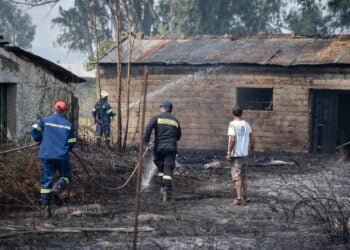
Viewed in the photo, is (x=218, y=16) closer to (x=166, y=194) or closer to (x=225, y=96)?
(x=225, y=96)

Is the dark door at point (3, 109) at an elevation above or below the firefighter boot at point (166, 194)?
above

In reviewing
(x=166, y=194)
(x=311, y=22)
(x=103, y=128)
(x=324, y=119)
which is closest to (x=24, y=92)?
(x=103, y=128)

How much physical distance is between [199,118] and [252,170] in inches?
220

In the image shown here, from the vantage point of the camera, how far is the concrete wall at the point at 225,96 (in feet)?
63.8

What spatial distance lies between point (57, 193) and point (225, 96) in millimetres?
11329

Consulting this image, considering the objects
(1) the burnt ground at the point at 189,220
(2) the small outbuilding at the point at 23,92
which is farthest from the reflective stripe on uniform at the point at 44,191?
(2) the small outbuilding at the point at 23,92

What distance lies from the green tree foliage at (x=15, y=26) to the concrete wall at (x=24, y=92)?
47.3 meters

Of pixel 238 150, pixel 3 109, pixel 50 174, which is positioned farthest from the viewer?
pixel 3 109

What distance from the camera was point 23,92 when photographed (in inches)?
563


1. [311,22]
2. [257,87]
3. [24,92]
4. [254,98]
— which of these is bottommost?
[254,98]

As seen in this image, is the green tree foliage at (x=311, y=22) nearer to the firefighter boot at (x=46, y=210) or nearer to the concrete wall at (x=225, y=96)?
the concrete wall at (x=225, y=96)

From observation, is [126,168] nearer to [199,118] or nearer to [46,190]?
[46,190]

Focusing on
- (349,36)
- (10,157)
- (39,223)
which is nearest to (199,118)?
(349,36)

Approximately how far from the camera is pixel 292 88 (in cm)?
1955
